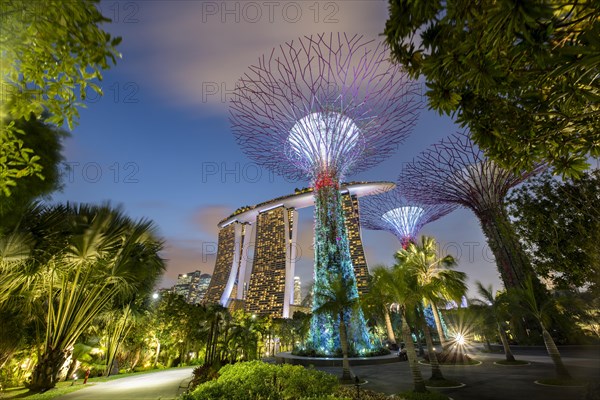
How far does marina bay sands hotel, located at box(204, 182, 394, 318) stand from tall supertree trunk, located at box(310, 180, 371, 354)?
209ft

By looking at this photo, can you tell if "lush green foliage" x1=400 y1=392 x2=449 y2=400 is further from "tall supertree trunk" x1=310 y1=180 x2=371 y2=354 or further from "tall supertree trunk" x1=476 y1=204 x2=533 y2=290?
"tall supertree trunk" x1=476 y1=204 x2=533 y2=290

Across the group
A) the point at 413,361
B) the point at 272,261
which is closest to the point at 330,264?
the point at 413,361

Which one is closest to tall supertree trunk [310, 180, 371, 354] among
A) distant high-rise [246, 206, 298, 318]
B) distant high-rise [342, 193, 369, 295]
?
distant high-rise [342, 193, 369, 295]

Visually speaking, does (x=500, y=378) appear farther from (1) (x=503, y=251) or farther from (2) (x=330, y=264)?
(1) (x=503, y=251)

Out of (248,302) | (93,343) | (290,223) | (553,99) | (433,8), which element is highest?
(290,223)

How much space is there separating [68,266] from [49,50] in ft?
39.4

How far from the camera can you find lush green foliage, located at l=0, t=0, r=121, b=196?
8.05ft

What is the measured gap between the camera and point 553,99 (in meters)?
3.19

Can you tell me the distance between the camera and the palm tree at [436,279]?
14.8 meters

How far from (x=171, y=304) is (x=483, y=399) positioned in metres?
31.4

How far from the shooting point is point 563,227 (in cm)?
1427

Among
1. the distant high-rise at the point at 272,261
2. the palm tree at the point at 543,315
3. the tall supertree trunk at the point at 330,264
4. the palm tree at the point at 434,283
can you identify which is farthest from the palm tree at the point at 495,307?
the distant high-rise at the point at 272,261

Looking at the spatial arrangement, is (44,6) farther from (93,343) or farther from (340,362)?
(93,343)

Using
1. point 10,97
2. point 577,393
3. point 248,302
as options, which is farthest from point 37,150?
point 248,302
